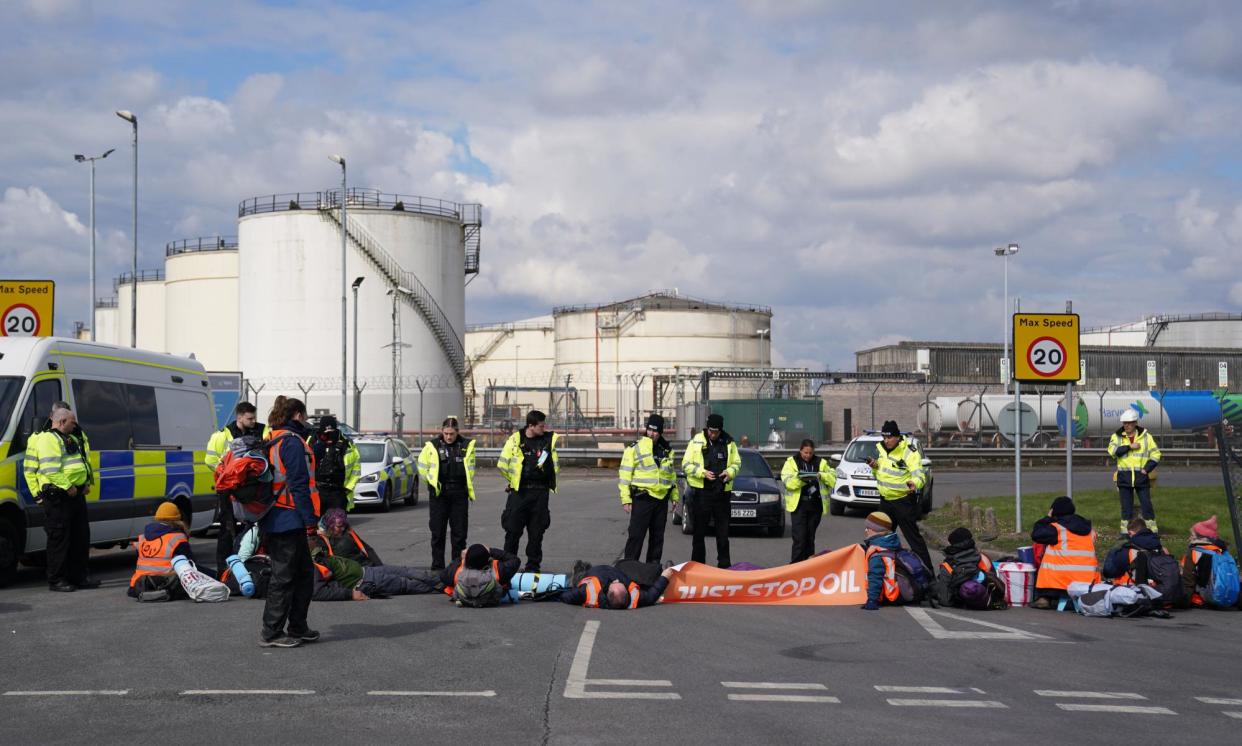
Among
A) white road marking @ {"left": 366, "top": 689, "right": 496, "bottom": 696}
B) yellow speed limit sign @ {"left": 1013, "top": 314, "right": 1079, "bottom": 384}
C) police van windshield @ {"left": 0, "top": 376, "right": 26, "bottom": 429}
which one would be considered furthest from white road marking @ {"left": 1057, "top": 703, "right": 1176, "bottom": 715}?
yellow speed limit sign @ {"left": 1013, "top": 314, "right": 1079, "bottom": 384}

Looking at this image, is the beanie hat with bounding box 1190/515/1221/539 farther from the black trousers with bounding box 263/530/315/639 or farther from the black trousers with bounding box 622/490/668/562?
the black trousers with bounding box 263/530/315/639

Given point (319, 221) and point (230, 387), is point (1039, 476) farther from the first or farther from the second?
point (319, 221)

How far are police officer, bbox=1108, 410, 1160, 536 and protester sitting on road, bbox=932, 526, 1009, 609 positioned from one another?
5267 mm

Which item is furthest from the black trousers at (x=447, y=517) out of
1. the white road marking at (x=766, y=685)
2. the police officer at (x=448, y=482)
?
the white road marking at (x=766, y=685)

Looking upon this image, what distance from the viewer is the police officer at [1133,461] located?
1606cm

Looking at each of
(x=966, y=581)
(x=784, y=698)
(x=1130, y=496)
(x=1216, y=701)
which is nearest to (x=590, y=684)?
(x=784, y=698)

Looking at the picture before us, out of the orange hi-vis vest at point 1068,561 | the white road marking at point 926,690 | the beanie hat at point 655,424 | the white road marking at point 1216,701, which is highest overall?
the beanie hat at point 655,424

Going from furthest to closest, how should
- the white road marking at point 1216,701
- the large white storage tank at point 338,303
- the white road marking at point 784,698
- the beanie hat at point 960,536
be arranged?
the large white storage tank at point 338,303, the beanie hat at point 960,536, the white road marking at point 1216,701, the white road marking at point 784,698

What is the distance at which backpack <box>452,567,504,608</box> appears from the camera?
1106 centimetres

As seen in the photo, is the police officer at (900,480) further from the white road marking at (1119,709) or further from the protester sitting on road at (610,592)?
the white road marking at (1119,709)

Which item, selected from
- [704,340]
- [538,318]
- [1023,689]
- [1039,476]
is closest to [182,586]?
[1023,689]

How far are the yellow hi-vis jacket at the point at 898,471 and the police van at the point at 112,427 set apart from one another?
9.00 meters

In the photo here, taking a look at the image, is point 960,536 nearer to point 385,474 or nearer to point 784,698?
point 784,698

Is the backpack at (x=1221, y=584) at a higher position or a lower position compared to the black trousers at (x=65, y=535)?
lower
